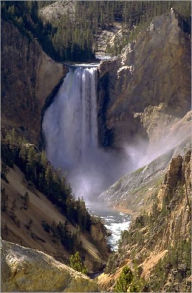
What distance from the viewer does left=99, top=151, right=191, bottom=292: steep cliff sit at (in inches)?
889

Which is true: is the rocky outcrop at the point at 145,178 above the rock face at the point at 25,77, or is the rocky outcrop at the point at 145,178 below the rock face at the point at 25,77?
below

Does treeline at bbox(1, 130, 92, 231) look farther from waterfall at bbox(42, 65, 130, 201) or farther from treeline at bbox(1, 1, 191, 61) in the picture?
treeline at bbox(1, 1, 191, 61)

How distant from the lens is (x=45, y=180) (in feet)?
149

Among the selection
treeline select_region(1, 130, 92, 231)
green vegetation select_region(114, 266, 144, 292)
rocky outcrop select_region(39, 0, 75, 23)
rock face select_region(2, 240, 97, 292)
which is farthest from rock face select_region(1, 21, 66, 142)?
rock face select_region(2, 240, 97, 292)

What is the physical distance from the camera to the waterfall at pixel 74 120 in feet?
258

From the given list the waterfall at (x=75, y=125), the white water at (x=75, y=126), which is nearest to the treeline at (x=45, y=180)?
the white water at (x=75, y=126)

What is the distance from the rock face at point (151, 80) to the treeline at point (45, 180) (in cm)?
2968

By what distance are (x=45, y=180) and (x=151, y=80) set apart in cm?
3456

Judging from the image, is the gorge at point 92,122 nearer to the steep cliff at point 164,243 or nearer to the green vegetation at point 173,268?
the steep cliff at point 164,243

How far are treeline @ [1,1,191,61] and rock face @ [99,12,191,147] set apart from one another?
3.22 metres

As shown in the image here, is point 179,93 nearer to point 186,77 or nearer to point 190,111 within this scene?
point 186,77

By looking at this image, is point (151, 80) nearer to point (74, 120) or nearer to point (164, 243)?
point (74, 120)

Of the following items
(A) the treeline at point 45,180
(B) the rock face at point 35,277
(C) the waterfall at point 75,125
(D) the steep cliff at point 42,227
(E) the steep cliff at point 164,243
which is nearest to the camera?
(B) the rock face at point 35,277

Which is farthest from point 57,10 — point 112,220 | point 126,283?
point 126,283
